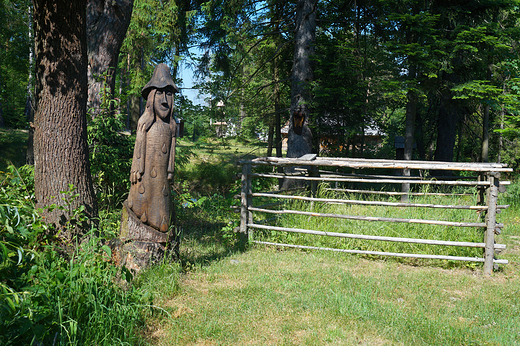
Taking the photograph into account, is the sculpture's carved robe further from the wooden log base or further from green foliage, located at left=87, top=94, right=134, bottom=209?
green foliage, located at left=87, top=94, right=134, bottom=209

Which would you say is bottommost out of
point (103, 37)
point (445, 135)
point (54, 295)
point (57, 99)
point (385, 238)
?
point (385, 238)

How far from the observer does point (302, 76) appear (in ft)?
39.4

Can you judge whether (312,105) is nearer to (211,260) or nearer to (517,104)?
(517,104)

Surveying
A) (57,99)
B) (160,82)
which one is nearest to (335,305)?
(160,82)

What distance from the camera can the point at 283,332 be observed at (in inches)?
150

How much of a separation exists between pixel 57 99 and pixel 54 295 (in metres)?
2.54

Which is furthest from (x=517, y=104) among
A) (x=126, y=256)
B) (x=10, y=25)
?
(x=10, y=25)

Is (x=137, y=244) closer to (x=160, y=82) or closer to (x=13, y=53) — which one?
(x=160, y=82)

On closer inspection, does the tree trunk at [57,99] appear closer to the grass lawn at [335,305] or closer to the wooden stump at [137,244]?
the wooden stump at [137,244]

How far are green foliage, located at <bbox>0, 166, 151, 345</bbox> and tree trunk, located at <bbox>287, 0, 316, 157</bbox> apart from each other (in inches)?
342

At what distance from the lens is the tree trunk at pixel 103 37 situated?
7.31 metres

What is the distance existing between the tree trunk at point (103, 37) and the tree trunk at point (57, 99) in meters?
2.59

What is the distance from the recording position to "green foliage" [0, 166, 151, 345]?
2512mm

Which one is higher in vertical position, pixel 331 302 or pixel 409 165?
pixel 409 165
